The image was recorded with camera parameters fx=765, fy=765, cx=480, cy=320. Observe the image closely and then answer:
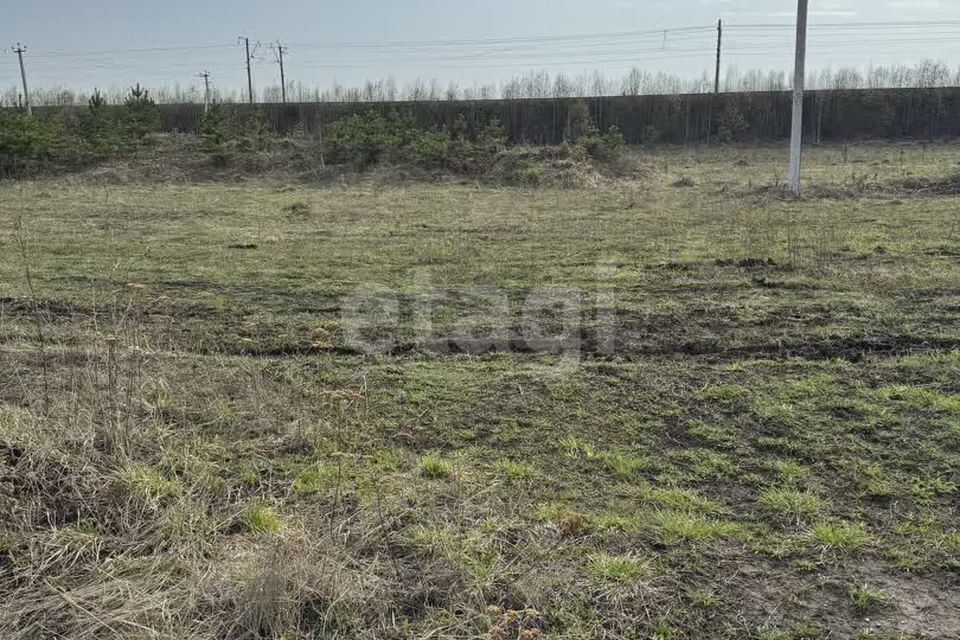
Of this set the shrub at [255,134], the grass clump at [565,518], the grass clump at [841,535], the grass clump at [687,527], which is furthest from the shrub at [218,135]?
the grass clump at [841,535]

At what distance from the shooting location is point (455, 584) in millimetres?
2414

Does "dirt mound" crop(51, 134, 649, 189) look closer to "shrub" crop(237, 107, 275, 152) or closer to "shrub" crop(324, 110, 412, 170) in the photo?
"shrub" crop(237, 107, 275, 152)

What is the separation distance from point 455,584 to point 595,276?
184 inches

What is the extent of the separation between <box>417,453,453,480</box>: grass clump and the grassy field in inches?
0.6

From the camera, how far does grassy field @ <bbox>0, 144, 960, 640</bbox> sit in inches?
92.0

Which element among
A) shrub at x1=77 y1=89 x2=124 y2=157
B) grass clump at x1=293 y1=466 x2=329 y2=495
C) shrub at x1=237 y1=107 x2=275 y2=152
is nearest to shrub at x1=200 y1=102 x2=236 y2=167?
shrub at x1=237 y1=107 x2=275 y2=152

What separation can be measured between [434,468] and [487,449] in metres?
0.31

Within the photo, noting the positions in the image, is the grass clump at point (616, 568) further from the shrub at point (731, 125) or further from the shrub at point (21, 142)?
the shrub at point (731, 125)

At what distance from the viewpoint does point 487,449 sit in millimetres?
3441

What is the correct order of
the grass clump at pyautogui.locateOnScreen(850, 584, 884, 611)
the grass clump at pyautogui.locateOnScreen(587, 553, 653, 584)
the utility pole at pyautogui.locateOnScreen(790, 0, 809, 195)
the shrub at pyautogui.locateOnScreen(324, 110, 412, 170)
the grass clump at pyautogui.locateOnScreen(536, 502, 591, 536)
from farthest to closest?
the shrub at pyautogui.locateOnScreen(324, 110, 412, 170)
the utility pole at pyautogui.locateOnScreen(790, 0, 809, 195)
the grass clump at pyautogui.locateOnScreen(536, 502, 591, 536)
the grass clump at pyautogui.locateOnScreen(587, 553, 653, 584)
the grass clump at pyautogui.locateOnScreen(850, 584, 884, 611)

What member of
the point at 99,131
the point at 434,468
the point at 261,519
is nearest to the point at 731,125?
the point at 99,131

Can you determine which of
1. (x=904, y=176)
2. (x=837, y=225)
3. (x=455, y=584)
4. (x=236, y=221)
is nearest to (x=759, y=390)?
(x=455, y=584)

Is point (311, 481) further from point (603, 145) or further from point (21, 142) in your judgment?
point (21, 142)

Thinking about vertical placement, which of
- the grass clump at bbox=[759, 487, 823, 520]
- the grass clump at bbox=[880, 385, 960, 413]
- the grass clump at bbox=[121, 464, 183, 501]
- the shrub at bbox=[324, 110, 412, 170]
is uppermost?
the shrub at bbox=[324, 110, 412, 170]
